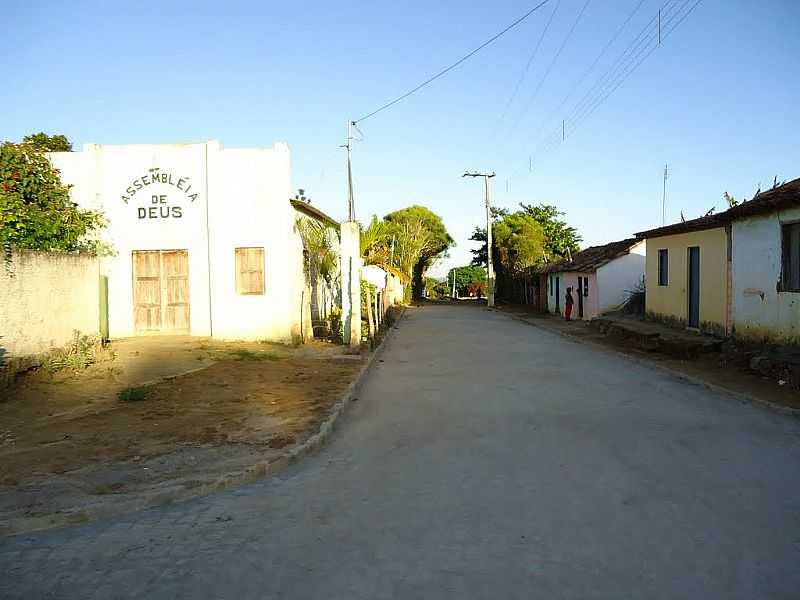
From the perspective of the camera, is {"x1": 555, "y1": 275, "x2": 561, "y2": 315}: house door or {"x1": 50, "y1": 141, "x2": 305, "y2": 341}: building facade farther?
{"x1": 555, "y1": 275, "x2": 561, "y2": 315}: house door

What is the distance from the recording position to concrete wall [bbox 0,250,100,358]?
441 inches

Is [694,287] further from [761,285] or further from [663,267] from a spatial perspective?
[761,285]

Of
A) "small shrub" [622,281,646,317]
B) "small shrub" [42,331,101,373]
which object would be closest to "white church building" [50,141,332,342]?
"small shrub" [42,331,101,373]

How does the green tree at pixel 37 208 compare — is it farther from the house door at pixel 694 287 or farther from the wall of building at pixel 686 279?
the house door at pixel 694 287

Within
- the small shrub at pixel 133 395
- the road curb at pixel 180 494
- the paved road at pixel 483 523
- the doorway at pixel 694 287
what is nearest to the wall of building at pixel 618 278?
the doorway at pixel 694 287

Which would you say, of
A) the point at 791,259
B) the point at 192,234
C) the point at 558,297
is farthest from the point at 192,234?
the point at 558,297

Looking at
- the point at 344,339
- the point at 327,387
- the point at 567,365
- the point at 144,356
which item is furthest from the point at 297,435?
the point at 344,339

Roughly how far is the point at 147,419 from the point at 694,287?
15.7 meters

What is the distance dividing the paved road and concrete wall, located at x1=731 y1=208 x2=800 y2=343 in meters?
5.45

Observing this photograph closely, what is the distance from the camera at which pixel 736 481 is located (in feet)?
21.3

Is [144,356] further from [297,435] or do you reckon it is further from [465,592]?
[465,592]

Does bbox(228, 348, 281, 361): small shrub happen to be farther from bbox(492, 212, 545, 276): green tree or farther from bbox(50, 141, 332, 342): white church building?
bbox(492, 212, 545, 276): green tree

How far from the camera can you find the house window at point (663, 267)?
22288mm

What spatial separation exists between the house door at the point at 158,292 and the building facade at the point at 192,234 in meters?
0.02
